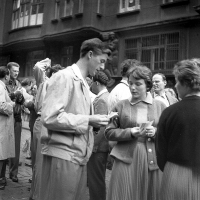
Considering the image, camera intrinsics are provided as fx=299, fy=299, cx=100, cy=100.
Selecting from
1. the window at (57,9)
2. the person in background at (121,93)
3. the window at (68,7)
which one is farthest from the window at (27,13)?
the person in background at (121,93)

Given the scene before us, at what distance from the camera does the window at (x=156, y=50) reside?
14367 millimetres

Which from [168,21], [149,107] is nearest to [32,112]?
[149,107]

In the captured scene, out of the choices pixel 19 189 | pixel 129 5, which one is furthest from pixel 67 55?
pixel 19 189

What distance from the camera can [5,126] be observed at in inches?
205

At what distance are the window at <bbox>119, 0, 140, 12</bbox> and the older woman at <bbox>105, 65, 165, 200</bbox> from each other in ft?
43.4

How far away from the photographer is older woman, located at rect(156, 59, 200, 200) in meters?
2.44

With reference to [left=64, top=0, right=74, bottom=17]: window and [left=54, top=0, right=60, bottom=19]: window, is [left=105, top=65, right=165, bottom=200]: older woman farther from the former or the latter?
[left=54, top=0, right=60, bottom=19]: window

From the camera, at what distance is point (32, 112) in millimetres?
5332

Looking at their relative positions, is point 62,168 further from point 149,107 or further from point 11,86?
point 11,86

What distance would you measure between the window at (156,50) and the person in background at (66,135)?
12.3m

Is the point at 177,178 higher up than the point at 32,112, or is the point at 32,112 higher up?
the point at 32,112

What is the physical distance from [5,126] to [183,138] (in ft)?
11.8

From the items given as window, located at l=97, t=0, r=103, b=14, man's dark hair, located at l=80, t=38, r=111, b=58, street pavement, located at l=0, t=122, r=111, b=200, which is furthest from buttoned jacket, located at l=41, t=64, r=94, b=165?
window, located at l=97, t=0, r=103, b=14

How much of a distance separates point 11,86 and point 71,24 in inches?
501
